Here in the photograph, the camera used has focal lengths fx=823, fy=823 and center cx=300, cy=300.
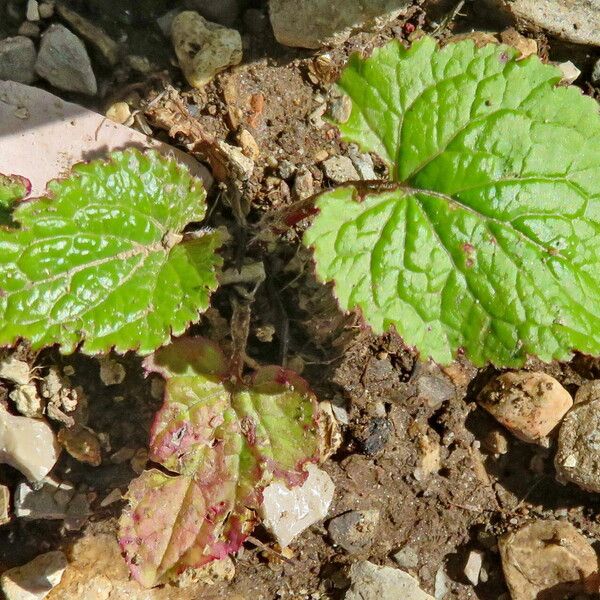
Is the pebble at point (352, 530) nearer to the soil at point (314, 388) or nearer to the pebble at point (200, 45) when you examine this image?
the soil at point (314, 388)

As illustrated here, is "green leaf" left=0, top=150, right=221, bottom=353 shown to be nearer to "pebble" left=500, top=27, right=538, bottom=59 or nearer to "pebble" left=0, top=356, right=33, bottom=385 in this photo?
"pebble" left=0, top=356, right=33, bottom=385

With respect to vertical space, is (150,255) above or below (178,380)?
above

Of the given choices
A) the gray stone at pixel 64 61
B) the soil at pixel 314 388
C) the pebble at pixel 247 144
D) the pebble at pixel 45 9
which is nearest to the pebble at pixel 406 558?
the soil at pixel 314 388

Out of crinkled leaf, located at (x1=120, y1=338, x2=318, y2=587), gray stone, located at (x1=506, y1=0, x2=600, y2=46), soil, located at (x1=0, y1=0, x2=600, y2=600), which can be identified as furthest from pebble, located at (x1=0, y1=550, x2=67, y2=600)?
gray stone, located at (x1=506, y1=0, x2=600, y2=46)

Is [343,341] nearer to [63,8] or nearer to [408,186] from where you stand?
[408,186]

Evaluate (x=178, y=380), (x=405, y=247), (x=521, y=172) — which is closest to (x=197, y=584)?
(x=178, y=380)

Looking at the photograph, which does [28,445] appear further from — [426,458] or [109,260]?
[426,458]
